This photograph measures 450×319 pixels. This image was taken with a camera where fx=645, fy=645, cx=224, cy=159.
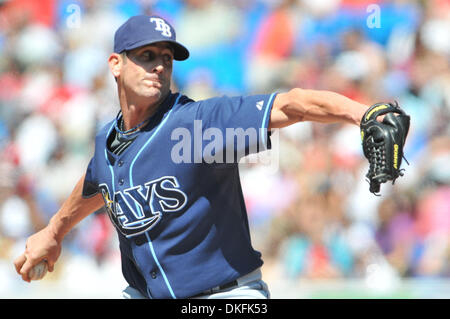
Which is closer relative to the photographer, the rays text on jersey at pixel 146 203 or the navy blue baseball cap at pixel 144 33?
the rays text on jersey at pixel 146 203

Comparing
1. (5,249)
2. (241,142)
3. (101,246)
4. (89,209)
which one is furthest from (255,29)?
(241,142)

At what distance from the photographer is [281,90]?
7.21 m

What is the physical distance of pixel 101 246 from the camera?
22.4 ft

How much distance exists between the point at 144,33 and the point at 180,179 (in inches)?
29.6

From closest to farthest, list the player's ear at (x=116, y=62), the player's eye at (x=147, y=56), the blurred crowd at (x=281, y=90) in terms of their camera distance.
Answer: the player's eye at (x=147, y=56) < the player's ear at (x=116, y=62) < the blurred crowd at (x=281, y=90)

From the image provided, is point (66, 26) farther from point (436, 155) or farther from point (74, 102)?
point (436, 155)

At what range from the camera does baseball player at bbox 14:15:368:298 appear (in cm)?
290

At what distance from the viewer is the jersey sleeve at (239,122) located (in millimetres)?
2824

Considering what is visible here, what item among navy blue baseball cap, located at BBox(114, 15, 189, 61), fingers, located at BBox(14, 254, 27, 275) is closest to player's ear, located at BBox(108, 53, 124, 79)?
navy blue baseball cap, located at BBox(114, 15, 189, 61)

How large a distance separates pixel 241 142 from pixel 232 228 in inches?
17.4

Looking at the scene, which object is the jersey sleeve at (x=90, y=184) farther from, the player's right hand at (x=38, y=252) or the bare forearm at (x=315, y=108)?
the bare forearm at (x=315, y=108)

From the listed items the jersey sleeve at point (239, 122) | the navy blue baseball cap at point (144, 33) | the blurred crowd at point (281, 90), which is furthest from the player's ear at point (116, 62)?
the blurred crowd at point (281, 90)

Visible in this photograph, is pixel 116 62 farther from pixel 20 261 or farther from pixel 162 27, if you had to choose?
pixel 20 261

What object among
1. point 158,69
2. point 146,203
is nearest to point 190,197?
point 146,203
